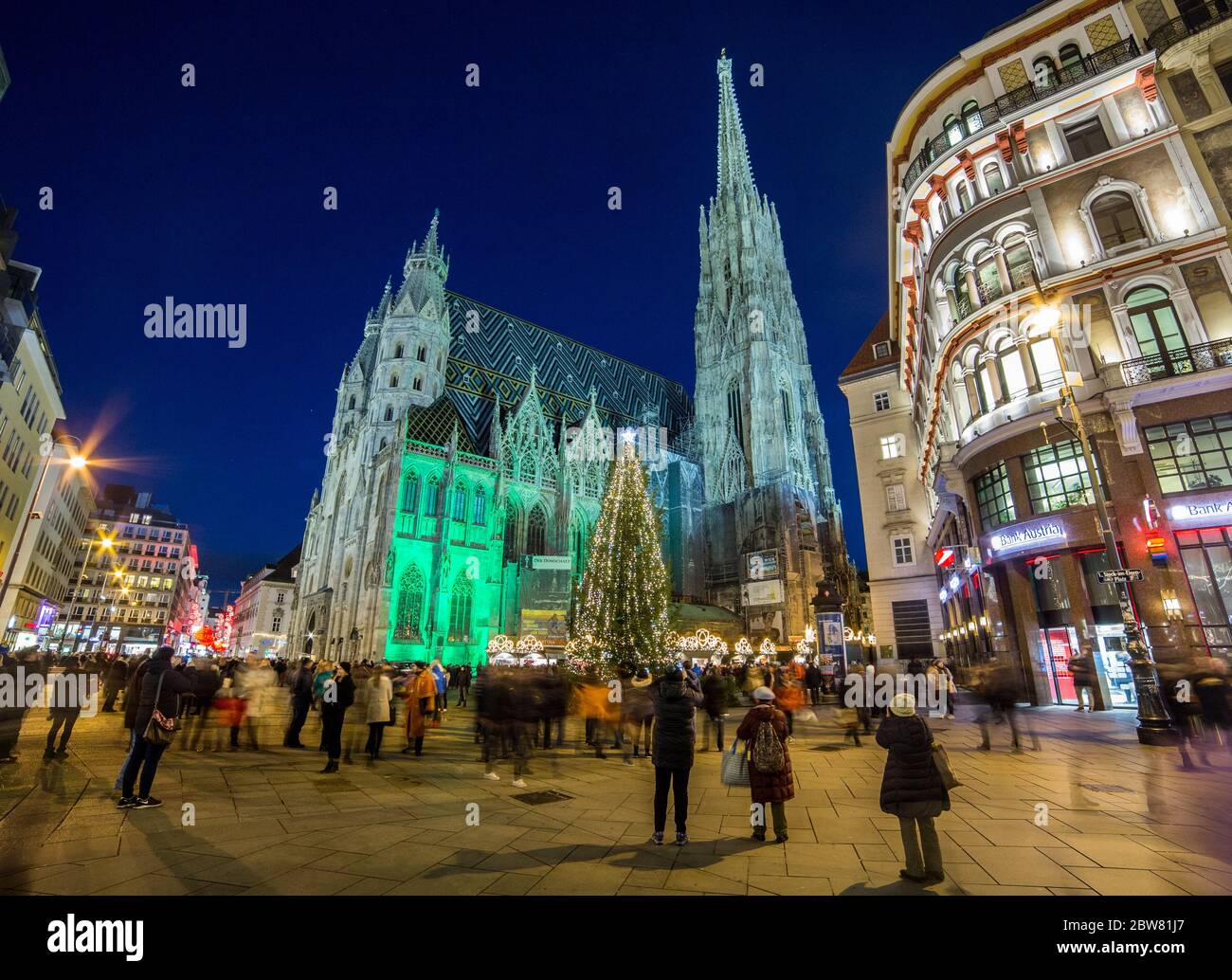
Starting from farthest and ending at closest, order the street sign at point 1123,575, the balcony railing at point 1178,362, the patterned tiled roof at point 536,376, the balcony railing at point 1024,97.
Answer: the patterned tiled roof at point 536,376, the balcony railing at point 1024,97, the balcony railing at point 1178,362, the street sign at point 1123,575

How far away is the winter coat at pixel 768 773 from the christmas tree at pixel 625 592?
1556 cm

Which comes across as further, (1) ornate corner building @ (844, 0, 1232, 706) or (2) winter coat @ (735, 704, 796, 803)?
(1) ornate corner building @ (844, 0, 1232, 706)

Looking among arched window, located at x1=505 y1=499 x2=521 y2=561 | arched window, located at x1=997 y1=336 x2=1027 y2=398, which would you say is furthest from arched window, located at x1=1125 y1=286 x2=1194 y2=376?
arched window, located at x1=505 y1=499 x2=521 y2=561

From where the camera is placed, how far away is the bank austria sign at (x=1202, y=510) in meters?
13.2

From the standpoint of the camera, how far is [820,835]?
566 centimetres

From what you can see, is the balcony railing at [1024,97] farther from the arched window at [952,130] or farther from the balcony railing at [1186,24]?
the balcony railing at [1186,24]

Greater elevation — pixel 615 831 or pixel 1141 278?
pixel 1141 278

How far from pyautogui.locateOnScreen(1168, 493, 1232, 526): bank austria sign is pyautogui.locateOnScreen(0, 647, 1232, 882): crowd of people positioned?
3.40 m

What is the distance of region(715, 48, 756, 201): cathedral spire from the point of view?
212ft

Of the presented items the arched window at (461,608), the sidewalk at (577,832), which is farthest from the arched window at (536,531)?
the sidewalk at (577,832)

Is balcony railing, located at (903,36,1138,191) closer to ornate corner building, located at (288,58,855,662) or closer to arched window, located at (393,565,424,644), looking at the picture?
ornate corner building, located at (288,58,855,662)
